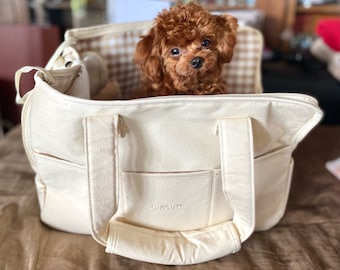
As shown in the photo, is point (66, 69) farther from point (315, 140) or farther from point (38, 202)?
point (315, 140)

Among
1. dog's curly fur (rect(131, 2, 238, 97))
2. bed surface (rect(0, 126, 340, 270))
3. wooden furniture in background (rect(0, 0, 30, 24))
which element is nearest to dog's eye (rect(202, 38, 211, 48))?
dog's curly fur (rect(131, 2, 238, 97))

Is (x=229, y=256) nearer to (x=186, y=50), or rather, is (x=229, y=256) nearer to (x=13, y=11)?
(x=186, y=50)

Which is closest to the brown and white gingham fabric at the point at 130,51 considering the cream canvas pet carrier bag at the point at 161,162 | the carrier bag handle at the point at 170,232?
the cream canvas pet carrier bag at the point at 161,162

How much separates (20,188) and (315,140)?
622 mm

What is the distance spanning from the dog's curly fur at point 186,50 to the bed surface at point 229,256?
0.81 feet

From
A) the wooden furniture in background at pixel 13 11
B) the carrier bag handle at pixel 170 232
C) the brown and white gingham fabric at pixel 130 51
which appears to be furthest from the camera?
the wooden furniture in background at pixel 13 11

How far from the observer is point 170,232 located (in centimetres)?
60

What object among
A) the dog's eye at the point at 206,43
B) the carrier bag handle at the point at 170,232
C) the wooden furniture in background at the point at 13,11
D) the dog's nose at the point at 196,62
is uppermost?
the dog's eye at the point at 206,43

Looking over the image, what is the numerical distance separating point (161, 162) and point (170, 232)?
11 centimetres

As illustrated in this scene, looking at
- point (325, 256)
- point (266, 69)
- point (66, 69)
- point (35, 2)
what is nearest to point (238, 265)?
point (325, 256)

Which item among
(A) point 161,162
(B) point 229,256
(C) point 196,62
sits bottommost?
(B) point 229,256

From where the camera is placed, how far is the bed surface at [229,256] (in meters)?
0.57

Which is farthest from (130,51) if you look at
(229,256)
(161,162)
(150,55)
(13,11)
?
(13,11)

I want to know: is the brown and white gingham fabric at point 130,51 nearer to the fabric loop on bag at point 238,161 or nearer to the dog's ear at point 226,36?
the dog's ear at point 226,36
